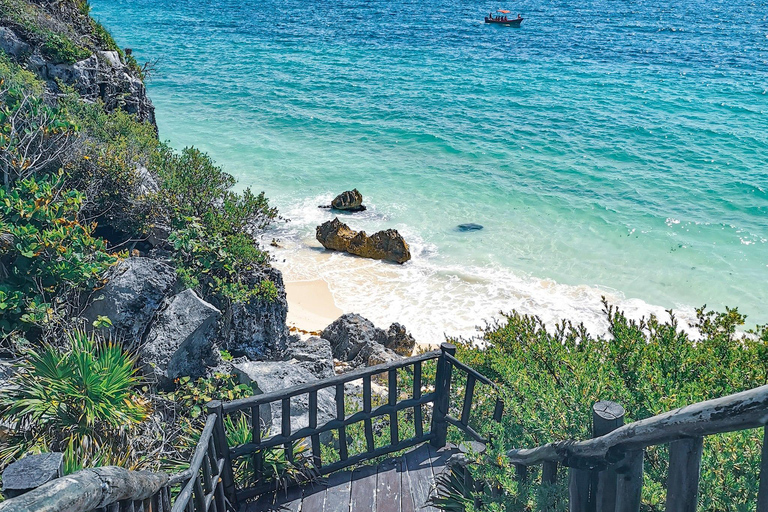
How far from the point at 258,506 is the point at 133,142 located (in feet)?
25.9

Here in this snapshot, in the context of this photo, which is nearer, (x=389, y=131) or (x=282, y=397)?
(x=282, y=397)

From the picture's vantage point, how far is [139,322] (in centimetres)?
741

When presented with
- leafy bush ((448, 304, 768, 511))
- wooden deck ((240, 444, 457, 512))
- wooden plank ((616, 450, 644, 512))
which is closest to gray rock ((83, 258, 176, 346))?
wooden deck ((240, 444, 457, 512))

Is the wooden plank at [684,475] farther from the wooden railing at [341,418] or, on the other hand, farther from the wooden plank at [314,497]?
the wooden plank at [314,497]

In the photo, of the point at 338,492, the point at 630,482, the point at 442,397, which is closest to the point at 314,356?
the point at 442,397

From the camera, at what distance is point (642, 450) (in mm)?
2445

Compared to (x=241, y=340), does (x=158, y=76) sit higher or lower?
higher

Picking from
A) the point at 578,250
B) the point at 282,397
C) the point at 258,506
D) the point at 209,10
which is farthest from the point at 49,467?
the point at 209,10

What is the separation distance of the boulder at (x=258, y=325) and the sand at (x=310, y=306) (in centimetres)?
355

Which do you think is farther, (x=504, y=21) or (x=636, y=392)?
(x=504, y=21)

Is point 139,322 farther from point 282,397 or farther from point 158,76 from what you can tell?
point 158,76

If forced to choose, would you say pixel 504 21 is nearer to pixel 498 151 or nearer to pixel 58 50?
pixel 498 151

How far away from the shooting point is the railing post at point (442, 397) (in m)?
5.80

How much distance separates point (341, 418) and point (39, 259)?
4.41 m
